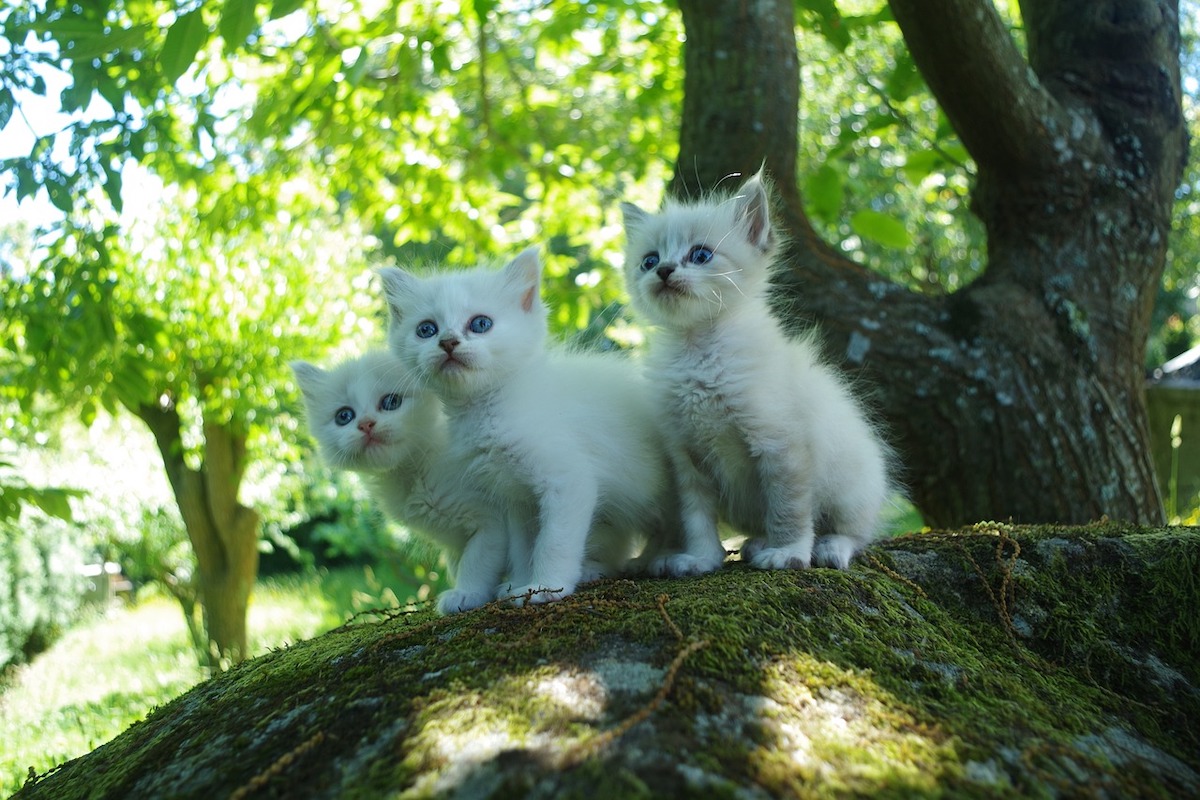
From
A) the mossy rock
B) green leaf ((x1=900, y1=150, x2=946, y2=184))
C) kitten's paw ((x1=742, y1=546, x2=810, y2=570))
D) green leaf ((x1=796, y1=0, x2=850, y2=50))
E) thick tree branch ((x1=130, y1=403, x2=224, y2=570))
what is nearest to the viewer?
the mossy rock

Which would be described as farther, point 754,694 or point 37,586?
point 37,586

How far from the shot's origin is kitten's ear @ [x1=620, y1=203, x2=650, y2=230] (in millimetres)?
2939

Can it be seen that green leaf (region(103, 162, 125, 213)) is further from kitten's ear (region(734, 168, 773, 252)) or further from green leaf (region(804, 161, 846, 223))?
green leaf (region(804, 161, 846, 223))

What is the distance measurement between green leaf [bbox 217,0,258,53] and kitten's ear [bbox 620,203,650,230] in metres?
1.26

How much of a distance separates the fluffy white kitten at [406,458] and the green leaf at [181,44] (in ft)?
3.33

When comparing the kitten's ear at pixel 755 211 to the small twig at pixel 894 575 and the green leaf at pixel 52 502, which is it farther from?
the green leaf at pixel 52 502

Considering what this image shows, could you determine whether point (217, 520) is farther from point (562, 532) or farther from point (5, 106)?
point (562, 532)

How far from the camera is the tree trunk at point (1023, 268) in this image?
331 centimetres

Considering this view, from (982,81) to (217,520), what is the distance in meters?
6.47

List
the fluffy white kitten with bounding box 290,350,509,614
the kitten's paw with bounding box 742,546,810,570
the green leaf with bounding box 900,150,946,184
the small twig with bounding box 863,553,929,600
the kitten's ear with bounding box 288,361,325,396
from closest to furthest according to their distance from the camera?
the small twig with bounding box 863,553,929,600, the kitten's paw with bounding box 742,546,810,570, the fluffy white kitten with bounding box 290,350,509,614, the kitten's ear with bounding box 288,361,325,396, the green leaf with bounding box 900,150,946,184

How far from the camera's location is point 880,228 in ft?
12.2

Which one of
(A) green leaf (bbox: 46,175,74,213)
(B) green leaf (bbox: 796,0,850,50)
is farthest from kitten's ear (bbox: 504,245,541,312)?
(B) green leaf (bbox: 796,0,850,50)

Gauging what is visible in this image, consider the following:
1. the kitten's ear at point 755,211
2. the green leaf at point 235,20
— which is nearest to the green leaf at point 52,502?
the green leaf at point 235,20

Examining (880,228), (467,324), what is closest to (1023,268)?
(880,228)
